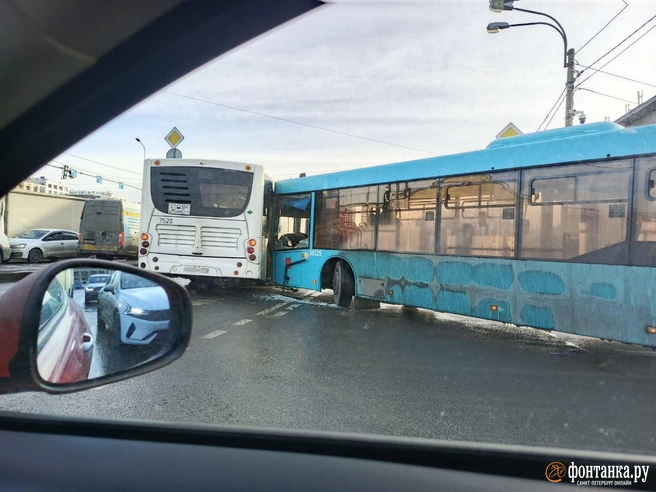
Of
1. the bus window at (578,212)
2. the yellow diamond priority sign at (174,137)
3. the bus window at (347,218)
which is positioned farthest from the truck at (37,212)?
the bus window at (578,212)

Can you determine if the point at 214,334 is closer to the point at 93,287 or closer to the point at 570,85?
the point at 93,287

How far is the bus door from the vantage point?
35.8 feet

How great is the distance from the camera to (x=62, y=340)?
2.06 metres

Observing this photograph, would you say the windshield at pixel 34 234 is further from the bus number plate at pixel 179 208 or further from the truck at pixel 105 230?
the bus number plate at pixel 179 208

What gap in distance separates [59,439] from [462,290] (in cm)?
646

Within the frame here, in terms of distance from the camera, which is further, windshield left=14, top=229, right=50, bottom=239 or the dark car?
windshield left=14, top=229, right=50, bottom=239

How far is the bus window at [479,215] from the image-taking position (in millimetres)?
7059

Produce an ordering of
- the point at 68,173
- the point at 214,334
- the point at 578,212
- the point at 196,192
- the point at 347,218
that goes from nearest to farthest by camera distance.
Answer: the point at 68,173 → the point at 578,212 → the point at 214,334 → the point at 196,192 → the point at 347,218

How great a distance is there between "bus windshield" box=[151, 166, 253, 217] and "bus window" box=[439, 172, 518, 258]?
4258mm

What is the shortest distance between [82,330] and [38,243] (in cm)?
438

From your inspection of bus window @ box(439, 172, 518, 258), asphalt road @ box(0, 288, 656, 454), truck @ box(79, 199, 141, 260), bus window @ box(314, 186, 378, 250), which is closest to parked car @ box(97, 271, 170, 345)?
asphalt road @ box(0, 288, 656, 454)

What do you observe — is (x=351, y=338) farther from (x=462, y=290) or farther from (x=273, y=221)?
(x=273, y=221)

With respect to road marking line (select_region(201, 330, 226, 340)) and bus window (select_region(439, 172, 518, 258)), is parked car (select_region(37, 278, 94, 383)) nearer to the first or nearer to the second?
road marking line (select_region(201, 330, 226, 340))

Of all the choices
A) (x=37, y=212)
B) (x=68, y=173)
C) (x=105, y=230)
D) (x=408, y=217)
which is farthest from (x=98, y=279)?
(x=408, y=217)
